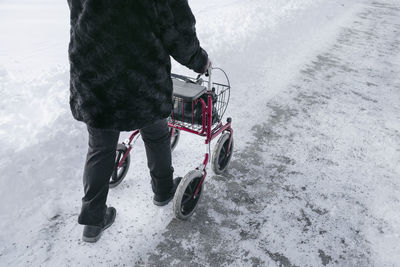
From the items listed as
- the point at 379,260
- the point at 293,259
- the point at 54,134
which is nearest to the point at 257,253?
the point at 293,259

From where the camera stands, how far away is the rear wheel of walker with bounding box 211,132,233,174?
2.97 meters

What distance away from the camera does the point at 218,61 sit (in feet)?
19.8

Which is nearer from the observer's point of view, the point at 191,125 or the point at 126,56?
the point at 126,56

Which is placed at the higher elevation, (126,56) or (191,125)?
(126,56)

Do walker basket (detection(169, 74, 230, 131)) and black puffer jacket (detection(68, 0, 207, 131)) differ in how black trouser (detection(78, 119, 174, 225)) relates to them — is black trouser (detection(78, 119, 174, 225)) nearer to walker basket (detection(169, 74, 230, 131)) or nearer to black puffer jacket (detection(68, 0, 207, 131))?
black puffer jacket (detection(68, 0, 207, 131))

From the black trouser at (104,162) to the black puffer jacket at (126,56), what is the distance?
0.56 ft

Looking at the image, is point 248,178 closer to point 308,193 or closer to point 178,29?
point 308,193

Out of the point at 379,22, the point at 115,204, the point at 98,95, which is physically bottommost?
the point at 379,22

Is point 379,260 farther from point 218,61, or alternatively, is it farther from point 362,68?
point 362,68

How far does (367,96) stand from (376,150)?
1.78 meters

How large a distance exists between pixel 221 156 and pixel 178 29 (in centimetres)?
167

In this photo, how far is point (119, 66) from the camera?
1.72 m

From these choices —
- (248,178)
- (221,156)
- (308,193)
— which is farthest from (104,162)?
(308,193)

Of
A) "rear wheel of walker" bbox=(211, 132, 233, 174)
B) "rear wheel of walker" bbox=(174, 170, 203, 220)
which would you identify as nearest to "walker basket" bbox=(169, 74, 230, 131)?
"rear wheel of walker" bbox=(211, 132, 233, 174)
